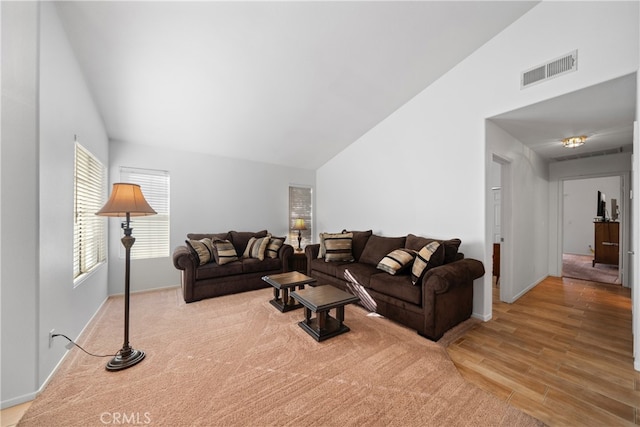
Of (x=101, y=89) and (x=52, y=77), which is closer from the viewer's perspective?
(x=52, y=77)

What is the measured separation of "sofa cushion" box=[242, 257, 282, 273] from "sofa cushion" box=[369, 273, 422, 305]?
6.26ft

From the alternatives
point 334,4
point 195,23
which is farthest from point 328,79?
point 195,23

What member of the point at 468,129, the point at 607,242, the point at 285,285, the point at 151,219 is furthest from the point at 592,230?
the point at 151,219

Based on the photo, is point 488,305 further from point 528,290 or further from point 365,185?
point 365,185

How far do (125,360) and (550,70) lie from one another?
4733 mm

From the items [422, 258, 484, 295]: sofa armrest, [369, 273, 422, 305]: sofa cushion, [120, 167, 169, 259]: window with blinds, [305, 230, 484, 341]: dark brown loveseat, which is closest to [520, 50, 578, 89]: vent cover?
[305, 230, 484, 341]: dark brown loveseat

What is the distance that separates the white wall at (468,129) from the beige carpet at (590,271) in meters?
1.03

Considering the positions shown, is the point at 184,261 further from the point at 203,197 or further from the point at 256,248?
the point at 203,197

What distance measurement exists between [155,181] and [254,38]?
3.06 meters

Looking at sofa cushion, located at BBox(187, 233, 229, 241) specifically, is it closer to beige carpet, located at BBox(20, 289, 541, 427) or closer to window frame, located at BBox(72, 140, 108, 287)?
window frame, located at BBox(72, 140, 108, 287)

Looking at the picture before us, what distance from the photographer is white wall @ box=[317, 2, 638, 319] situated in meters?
2.15

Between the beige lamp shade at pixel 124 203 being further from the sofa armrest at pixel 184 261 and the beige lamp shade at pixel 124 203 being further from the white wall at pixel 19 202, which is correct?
the sofa armrest at pixel 184 261

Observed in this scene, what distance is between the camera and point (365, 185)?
15.5ft

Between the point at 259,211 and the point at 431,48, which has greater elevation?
the point at 431,48
